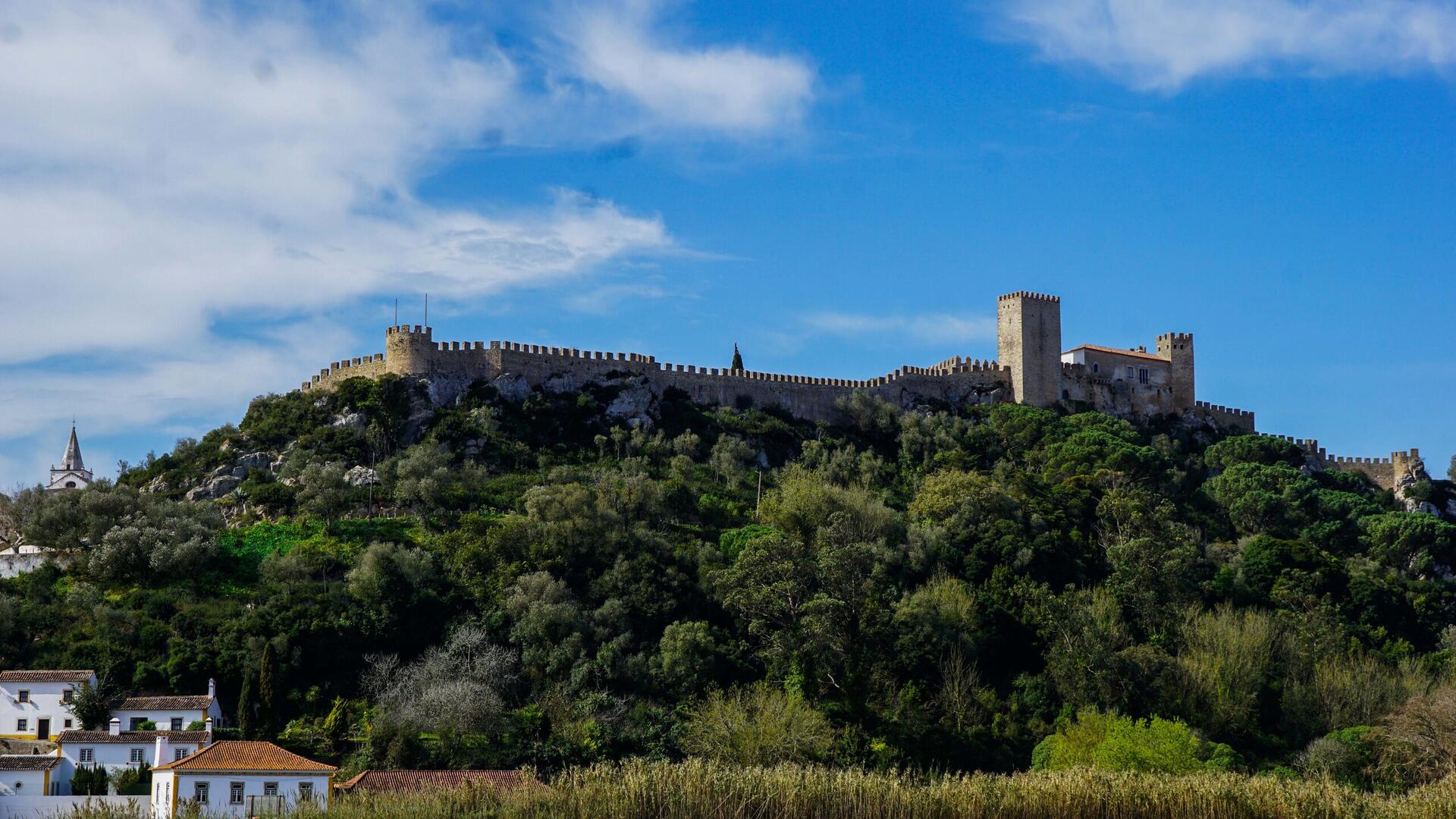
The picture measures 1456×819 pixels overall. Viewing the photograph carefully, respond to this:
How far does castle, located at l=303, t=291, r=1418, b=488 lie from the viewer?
70.8 m

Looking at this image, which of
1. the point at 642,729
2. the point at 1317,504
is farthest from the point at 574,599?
the point at 1317,504

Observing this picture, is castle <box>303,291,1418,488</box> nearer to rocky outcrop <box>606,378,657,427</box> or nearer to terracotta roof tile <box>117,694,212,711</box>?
rocky outcrop <box>606,378,657,427</box>

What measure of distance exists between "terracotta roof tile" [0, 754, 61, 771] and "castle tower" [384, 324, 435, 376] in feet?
92.9

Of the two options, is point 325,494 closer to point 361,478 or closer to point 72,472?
point 361,478

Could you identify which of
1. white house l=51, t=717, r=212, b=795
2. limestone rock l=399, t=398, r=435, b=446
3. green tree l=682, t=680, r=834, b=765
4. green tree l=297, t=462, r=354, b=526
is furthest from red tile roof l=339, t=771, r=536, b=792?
limestone rock l=399, t=398, r=435, b=446

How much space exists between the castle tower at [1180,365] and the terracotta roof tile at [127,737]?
59776mm

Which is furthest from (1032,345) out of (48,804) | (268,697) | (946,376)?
(48,804)

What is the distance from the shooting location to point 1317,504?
78.1 m

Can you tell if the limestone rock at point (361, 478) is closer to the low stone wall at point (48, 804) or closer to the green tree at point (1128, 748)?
the low stone wall at point (48, 804)

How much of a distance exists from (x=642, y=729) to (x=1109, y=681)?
1541 cm

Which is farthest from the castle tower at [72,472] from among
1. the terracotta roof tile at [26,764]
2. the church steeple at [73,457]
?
the terracotta roof tile at [26,764]

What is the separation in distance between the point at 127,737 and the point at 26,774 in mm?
2849

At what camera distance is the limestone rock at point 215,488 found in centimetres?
6519

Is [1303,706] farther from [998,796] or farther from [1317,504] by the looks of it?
[1317,504]
